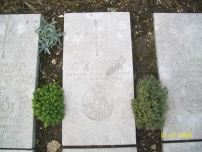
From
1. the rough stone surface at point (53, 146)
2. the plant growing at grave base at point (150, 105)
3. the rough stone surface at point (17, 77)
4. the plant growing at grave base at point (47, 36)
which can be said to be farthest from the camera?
the plant growing at grave base at point (47, 36)

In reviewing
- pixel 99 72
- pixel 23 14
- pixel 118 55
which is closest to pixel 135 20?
pixel 118 55

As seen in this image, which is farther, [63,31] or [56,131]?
[63,31]

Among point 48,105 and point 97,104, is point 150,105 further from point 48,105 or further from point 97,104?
point 48,105

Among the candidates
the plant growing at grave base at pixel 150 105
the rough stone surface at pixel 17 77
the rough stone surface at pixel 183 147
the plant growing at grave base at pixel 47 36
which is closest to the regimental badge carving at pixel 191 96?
the plant growing at grave base at pixel 150 105

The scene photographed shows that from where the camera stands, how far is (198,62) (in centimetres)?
346

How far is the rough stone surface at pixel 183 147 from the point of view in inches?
126

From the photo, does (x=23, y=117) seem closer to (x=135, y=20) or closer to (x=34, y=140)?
(x=34, y=140)

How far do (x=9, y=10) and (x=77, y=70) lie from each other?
1.70 m

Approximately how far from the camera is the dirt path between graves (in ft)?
11.8

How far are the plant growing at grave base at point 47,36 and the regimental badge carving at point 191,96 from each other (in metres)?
2.12

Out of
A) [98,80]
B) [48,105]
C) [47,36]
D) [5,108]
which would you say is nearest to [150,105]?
[98,80]

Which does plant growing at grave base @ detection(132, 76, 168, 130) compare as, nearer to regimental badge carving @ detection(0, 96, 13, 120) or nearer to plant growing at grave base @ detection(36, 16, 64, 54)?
plant growing at grave base @ detection(36, 16, 64, 54)

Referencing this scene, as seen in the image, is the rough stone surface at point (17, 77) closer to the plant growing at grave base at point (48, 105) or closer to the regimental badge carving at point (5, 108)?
the regimental badge carving at point (5, 108)
